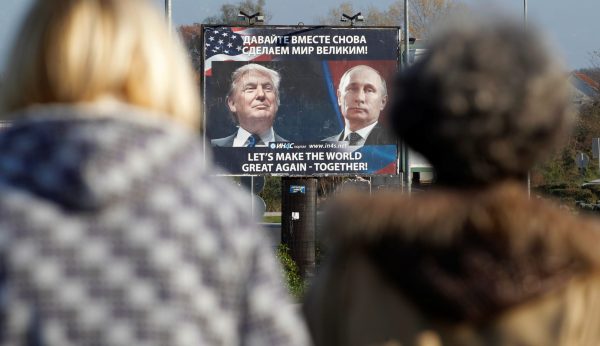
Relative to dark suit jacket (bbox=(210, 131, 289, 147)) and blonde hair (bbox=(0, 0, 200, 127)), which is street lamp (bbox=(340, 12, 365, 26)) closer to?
dark suit jacket (bbox=(210, 131, 289, 147))

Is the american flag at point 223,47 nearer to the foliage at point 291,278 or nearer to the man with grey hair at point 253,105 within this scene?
the man with grey hair at point 253,105

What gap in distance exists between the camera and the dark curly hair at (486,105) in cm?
227

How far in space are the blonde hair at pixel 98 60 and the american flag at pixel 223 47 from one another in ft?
65.0

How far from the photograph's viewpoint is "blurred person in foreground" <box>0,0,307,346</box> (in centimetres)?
201

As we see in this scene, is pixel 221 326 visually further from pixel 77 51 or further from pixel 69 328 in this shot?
pixel 77 51

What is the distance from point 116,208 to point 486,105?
722 millimetres

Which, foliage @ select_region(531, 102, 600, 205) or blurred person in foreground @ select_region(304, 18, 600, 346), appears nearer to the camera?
blurred person in foreground @ select_region(304, 18, 600, 346)

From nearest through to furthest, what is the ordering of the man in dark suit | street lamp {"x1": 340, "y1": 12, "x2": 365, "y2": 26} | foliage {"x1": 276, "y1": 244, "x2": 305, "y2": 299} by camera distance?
foliage {"x1": 276, "y1": 244, "x2": 305, "y2": 299} < the man in dark suit < street lamp {"x1": 340, "y1": 12, "x2": 365, "y2": 26}

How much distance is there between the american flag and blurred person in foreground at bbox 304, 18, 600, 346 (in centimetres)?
1977

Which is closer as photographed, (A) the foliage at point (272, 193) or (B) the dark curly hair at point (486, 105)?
(B) the dark curly hair at point (486, 105)

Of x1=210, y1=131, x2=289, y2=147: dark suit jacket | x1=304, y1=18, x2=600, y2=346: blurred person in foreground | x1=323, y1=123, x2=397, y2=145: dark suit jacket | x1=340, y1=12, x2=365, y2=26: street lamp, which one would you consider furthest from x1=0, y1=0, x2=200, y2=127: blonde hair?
x1=340, y1=12, x2=365, y2=26: street lamp

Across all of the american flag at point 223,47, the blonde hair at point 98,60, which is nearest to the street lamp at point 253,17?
the american flag at point 223,47

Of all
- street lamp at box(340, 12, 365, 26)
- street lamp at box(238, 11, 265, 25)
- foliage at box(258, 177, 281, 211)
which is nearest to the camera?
street lamp at box(238, 11, 265, 25)

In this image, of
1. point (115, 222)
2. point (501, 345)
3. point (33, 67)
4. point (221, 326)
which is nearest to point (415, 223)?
point (501, 345)
